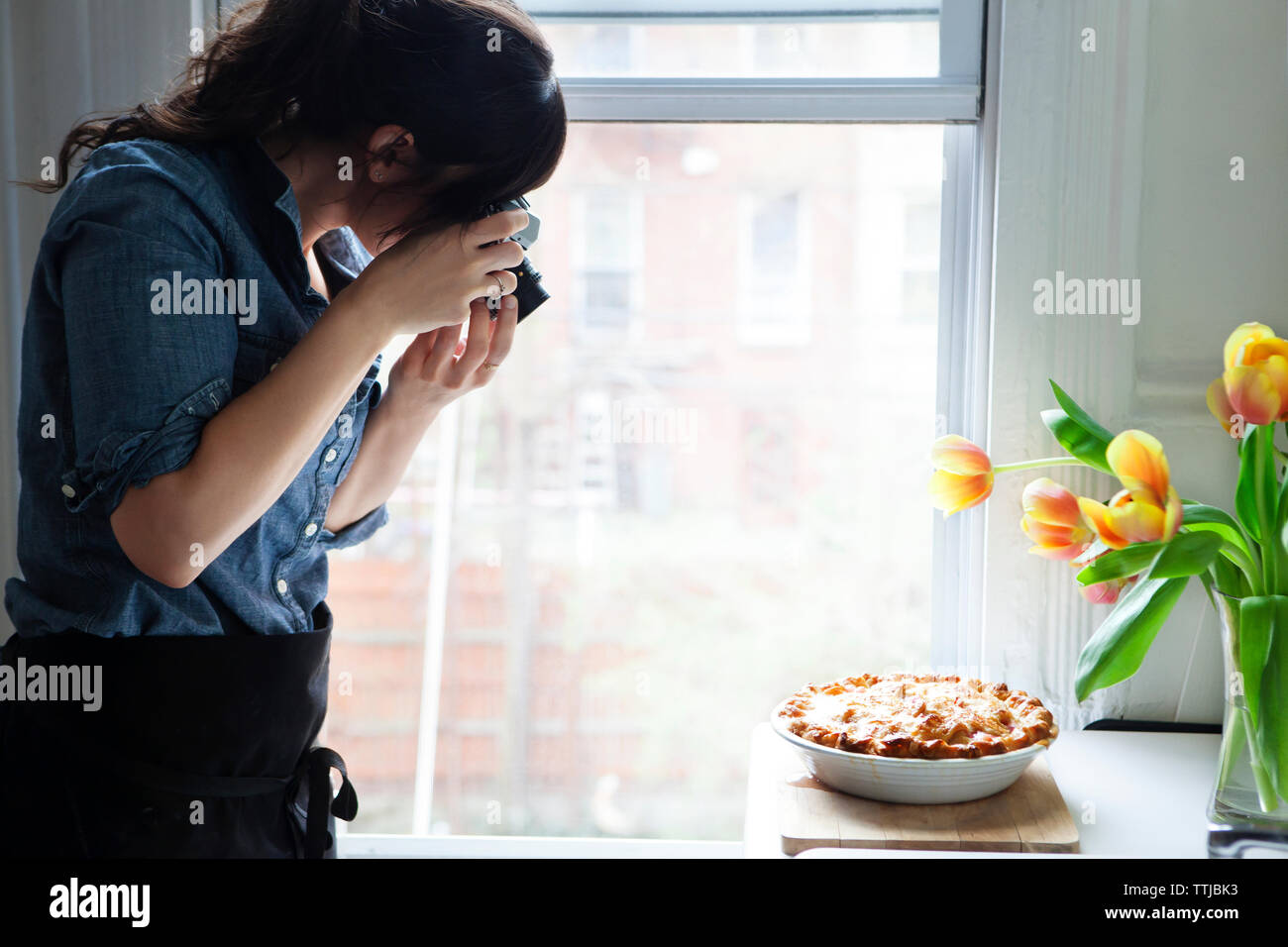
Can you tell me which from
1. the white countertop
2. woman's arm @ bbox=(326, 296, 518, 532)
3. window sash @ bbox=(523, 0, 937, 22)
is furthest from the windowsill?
window sash @ bbox=(523, 0, 937, 22)

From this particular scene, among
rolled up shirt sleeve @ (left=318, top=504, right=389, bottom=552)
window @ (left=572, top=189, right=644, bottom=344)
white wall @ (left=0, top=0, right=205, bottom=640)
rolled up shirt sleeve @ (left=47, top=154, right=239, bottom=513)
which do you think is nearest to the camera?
rolled up shirt sleeve @ (left=47, top=154, right=239, bottom=513)

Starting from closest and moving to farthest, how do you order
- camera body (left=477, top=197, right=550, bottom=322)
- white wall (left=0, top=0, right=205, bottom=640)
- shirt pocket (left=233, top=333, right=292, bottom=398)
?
shirt pocket (left=233, top=333, right=292, bottom=398) → camera body (left=477, top=197, right=550, bottom=322) → white wall (left=0, top=0, right=205, bottom=640)

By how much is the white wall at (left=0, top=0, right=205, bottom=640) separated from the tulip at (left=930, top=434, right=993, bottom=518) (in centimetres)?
95

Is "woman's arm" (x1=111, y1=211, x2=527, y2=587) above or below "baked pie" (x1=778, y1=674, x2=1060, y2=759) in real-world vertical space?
above

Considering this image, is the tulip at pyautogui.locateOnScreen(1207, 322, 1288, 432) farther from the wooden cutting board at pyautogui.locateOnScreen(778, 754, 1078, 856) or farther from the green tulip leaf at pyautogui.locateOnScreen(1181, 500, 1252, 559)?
the wooden cutting board at pyautogui.locateOnScreen(778, 754, 1078, 856)

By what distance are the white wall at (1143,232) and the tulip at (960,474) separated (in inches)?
5.6

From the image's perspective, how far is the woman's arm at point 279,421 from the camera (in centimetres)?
67

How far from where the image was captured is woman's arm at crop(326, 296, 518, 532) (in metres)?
0.93

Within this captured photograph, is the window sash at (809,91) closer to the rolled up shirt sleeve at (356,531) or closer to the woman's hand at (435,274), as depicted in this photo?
the woman's hand at (435,274)

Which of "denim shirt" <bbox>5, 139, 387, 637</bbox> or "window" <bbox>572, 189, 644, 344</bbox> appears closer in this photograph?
"denim shirt" <bbox>5, 139, 387, 637</bbox>

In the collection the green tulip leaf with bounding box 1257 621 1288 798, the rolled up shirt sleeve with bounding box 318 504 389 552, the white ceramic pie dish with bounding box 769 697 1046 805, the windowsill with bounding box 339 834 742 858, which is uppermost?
the rolled up shirt sleeve with bounding box 318 504 389 552

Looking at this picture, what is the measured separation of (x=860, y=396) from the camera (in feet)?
4.24

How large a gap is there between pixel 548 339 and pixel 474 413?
0.55ft

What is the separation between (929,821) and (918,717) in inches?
3.6
